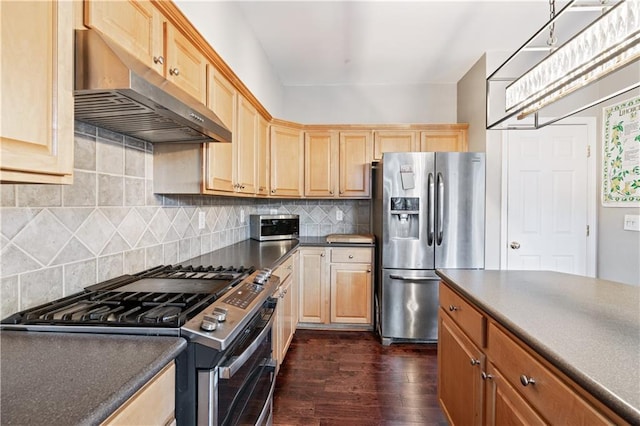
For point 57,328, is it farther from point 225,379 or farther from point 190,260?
point 190,260

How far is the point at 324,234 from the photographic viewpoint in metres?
3.81

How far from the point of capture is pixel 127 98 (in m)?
0.94

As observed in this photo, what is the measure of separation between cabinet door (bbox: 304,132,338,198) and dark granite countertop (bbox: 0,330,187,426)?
8.94 ft

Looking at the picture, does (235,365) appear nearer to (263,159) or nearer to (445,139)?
(263,159)

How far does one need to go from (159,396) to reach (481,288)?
4.37 feet

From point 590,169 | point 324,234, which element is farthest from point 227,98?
point 590,169

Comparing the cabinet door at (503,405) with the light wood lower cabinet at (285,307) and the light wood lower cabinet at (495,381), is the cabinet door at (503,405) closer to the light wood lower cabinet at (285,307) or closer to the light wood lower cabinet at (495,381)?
the light wood lower cabinet at (495,381)

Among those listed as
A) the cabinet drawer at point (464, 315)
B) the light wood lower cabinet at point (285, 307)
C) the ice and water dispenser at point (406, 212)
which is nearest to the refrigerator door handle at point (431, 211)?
the ice and water dispenser at point (406, 212)

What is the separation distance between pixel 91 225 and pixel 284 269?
1347mm

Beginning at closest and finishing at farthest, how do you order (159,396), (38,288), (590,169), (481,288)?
(159,396) < (38,288) < (481,288) < (590,169)

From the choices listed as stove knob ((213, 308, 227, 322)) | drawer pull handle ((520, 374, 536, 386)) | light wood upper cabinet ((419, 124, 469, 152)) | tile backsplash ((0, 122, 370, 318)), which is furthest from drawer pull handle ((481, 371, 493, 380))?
light wood upper cabinet ((419, 124, 469, 152))

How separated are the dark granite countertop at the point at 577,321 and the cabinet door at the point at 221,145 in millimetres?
1414

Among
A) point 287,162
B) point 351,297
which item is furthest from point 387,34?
point 351,297

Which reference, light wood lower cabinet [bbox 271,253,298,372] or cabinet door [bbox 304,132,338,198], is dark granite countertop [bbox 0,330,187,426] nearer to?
light wood lower cabinet [bbox 271,253,298,372]
